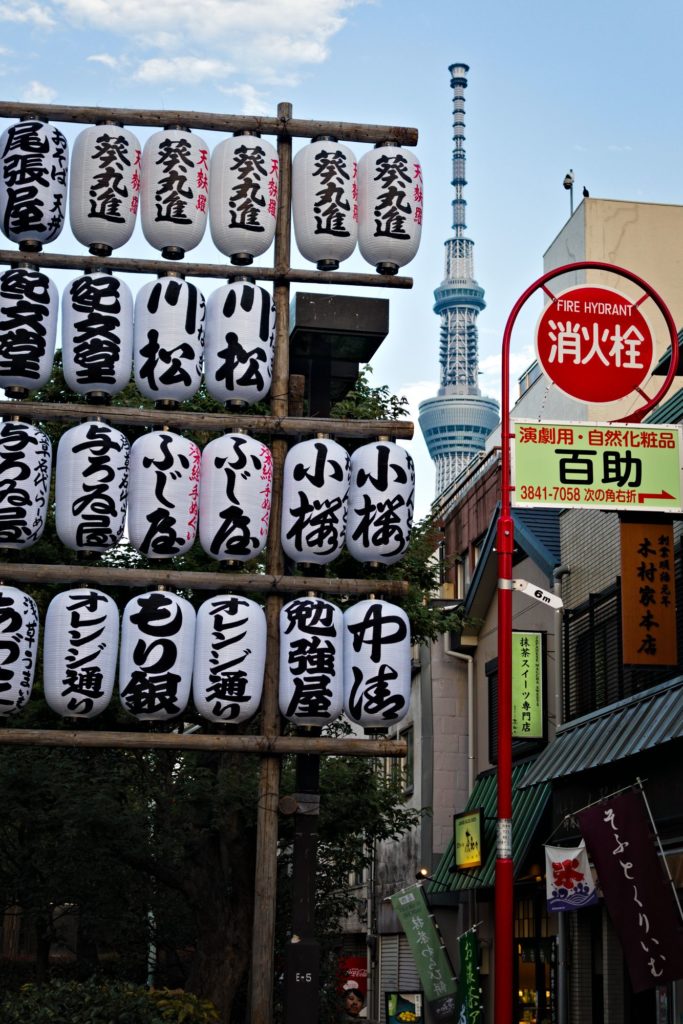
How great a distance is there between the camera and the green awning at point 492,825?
22.2 m

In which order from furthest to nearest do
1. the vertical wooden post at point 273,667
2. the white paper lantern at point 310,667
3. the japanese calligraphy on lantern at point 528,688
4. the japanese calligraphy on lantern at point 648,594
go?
the japanese calligraphy on lantern at point 528,688 → the japanese calligraphy on lantern at point 648,594 → the white paper lantern at point 310,667 → the vertical wooden post at point 273,667

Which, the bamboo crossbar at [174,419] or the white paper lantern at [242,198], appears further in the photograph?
the white paper lantern at [242,198]

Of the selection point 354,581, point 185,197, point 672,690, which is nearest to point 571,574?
point 672,690

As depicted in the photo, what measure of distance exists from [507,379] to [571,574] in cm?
989

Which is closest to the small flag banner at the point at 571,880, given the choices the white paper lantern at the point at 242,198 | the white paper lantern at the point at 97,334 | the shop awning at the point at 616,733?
the shop awning at the point at 616,733

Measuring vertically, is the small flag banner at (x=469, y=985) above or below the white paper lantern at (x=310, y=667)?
below

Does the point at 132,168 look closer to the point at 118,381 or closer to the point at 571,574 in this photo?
the point at 118,381

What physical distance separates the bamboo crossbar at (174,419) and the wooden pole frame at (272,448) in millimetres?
11

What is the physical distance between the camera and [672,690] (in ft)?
54.0

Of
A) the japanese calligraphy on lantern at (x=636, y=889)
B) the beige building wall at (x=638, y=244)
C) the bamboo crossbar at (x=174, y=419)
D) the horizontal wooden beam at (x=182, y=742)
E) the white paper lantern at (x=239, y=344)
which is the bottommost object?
the japanese calligraphy on lantern at (x=636, y=889)

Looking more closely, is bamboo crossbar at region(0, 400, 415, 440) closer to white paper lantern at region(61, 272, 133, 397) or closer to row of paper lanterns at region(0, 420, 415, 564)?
row of paper lanterns at region(0, 420, 415, 564)

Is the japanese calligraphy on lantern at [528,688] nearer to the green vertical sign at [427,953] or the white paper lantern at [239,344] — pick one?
the green vertical sign at [427,953]

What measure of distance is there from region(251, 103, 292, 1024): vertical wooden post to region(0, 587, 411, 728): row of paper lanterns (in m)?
0.18

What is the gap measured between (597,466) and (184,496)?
441cm
